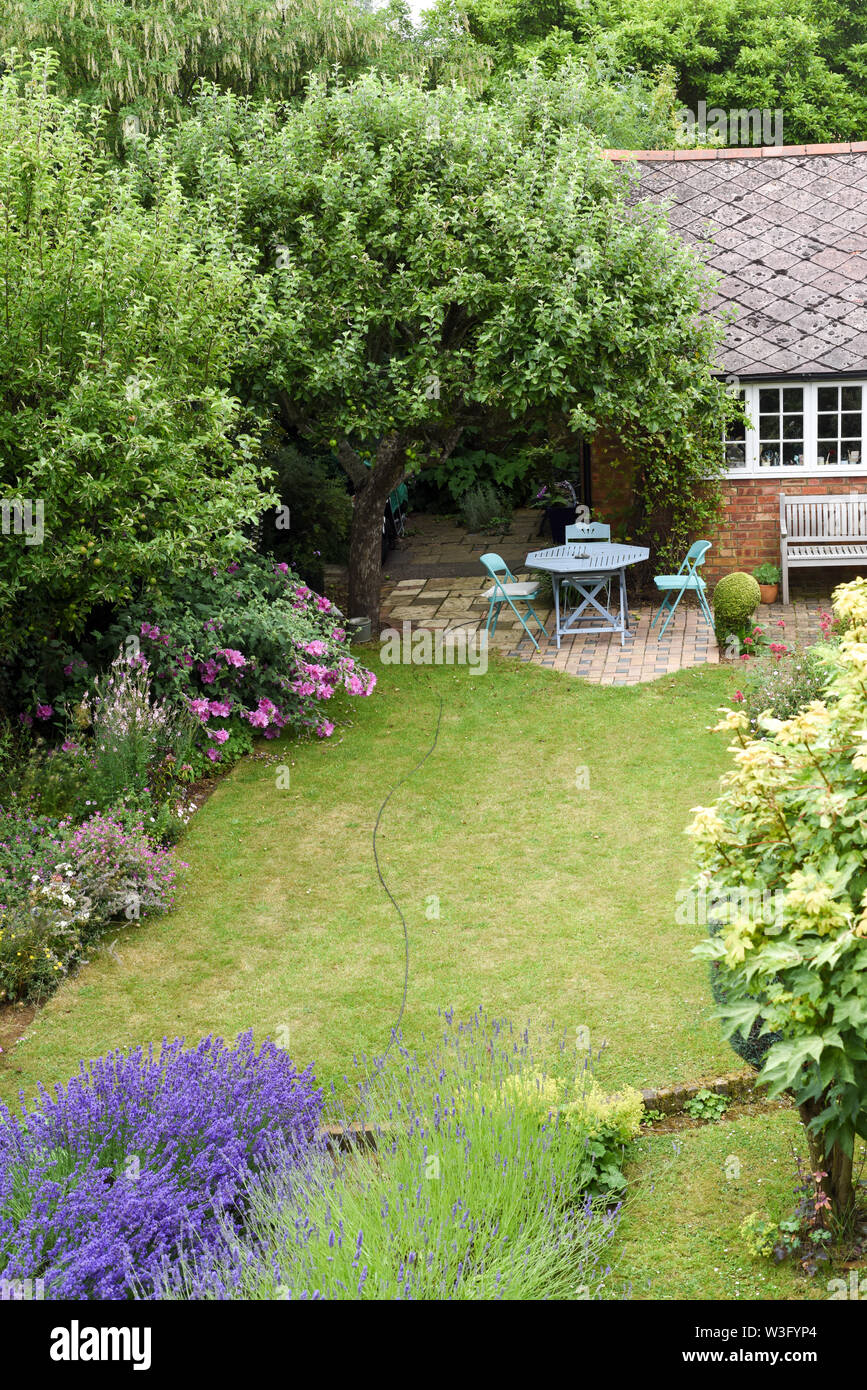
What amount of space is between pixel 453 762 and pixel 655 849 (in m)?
2.54

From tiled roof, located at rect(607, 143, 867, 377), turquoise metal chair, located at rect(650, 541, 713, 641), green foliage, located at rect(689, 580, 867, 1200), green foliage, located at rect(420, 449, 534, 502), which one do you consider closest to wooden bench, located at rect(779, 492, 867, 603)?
turquoise metal chair, located at rect(650, 541, 713, 641)

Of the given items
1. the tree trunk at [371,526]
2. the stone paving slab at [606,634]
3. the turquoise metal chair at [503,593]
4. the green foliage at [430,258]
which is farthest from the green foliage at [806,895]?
the tree trunk at [371,526]

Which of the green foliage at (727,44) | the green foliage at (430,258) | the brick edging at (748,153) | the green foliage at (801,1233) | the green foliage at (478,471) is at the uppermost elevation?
the green foliage at (727,44)

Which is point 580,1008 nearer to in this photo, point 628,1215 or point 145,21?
point 628,1215

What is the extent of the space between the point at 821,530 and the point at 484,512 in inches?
250

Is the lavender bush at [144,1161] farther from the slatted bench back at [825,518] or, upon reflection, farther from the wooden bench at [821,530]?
the slatted bench back at [825,518]

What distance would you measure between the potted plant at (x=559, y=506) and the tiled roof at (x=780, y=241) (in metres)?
3.36

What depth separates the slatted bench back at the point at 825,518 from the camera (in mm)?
15703

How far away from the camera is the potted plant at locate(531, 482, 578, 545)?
18.2 meters

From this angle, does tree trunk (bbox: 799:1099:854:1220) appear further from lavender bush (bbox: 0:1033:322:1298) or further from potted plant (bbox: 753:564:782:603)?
potted plant (bbox: 753:564:782:603)

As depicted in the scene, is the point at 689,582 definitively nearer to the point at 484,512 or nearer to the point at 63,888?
the point at 484,512

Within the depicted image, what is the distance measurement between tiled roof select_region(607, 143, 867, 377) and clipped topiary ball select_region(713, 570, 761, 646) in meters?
3.43

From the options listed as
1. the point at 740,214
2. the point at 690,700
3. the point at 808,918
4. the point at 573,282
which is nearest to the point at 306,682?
the point at 690,700

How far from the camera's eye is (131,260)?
30.6 ft
